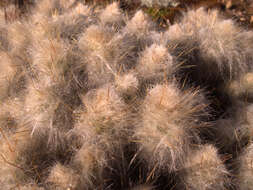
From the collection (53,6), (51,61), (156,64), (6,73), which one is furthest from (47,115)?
(53,6)

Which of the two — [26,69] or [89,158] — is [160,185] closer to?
[89,158]

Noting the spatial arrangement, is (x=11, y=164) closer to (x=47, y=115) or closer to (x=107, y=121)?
(x=47, y=115)

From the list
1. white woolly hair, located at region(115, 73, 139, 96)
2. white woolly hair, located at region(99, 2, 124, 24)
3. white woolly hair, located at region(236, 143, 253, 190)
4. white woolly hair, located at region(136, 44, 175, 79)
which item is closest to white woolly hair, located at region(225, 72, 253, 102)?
white woolly hair, located at region(236, 143, 253, 190)

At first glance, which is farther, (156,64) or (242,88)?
(242,88)

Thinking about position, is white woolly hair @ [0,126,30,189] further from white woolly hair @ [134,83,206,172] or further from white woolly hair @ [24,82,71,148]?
white woolly hair @ [134,83,206,172]

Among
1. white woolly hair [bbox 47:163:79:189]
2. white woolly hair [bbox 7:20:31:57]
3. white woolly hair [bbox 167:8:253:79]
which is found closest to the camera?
white woolly hair [bbox 47:163:79:189]

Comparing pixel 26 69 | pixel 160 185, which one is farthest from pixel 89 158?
pixel 26 69
